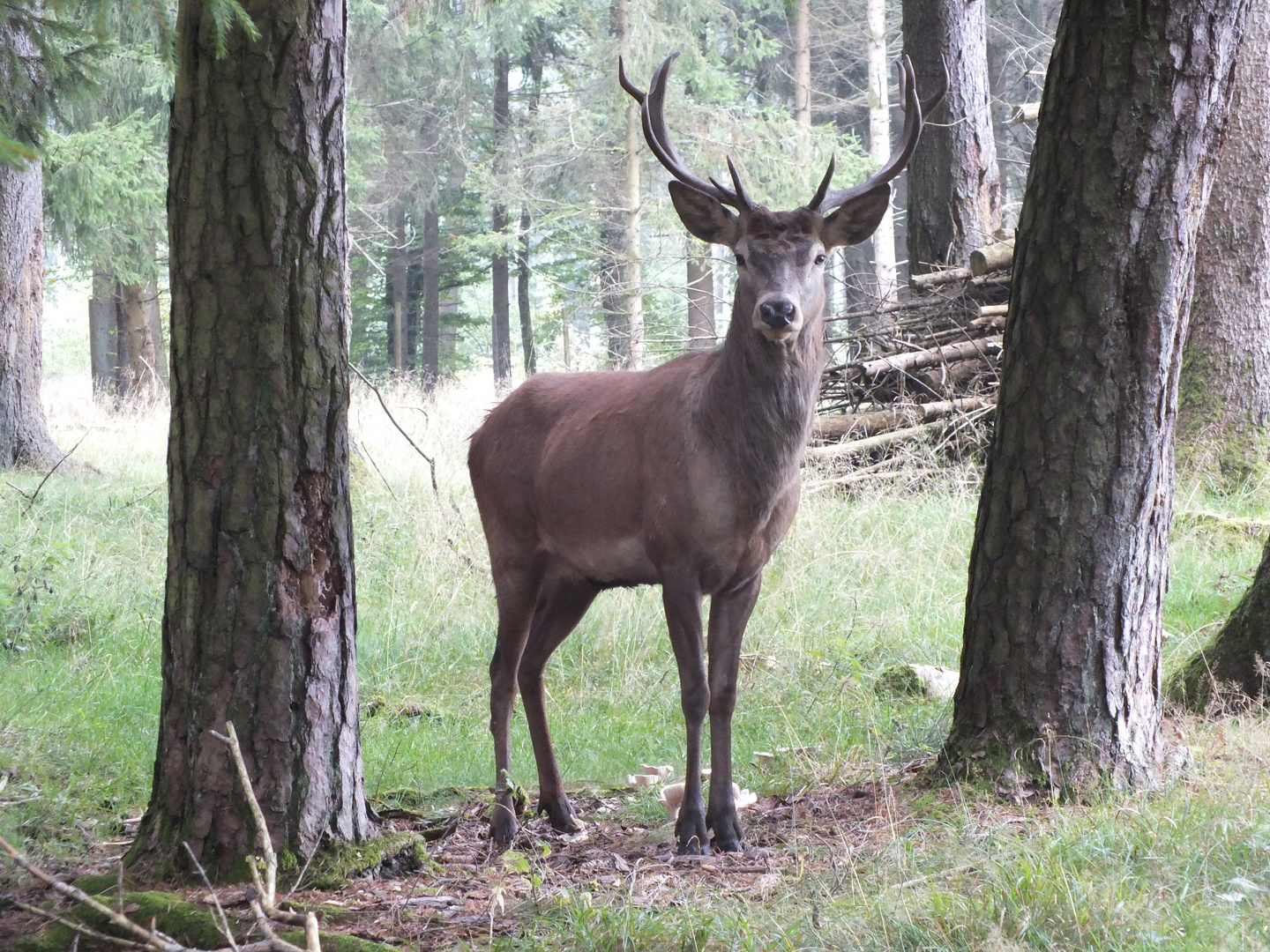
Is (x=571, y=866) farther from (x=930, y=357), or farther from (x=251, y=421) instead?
(x=930, y=357)

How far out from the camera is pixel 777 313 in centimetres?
453

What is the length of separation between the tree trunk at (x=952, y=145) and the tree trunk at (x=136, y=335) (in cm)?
1472

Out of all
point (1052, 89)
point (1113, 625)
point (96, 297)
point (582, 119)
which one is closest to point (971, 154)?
point (1052, 89)

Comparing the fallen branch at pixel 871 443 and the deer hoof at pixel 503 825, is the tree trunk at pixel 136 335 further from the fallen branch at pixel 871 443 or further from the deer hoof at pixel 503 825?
the deer hoof at pixel 503 825

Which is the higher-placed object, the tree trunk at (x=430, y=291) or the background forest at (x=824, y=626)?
the tree trunk at (x=430, y=291)

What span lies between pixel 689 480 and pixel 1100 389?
5.04ft

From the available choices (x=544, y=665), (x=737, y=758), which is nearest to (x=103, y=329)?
(x=544, y=665)

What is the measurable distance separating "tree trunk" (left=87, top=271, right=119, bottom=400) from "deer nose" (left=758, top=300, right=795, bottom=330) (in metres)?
20.5

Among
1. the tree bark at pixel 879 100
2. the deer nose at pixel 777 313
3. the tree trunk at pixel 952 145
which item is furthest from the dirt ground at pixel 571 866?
the tree bark at pixel 879 100

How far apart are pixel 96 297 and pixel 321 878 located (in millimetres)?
24269

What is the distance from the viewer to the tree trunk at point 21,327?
12367 mm

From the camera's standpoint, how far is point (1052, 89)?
4344mm

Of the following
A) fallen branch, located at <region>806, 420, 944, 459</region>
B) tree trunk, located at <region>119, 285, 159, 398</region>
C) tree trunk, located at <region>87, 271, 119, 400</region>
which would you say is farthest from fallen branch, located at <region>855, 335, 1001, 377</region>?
tree trunk, located at <region>87, 271, 119, 400</region>

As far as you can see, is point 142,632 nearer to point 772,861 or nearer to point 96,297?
point 772,861
